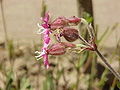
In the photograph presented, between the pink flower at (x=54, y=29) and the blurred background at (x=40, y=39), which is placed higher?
the pink flower at (x=54, y=29)

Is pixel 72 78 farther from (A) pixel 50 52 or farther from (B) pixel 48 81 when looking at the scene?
(A) pixel 50 52

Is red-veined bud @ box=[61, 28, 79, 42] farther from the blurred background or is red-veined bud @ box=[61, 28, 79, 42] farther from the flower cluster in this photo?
the blurred background

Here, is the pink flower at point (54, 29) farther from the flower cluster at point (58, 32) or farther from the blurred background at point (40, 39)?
the blurred background at point (40, 39)

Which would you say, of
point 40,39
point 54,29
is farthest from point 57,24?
point 40,39

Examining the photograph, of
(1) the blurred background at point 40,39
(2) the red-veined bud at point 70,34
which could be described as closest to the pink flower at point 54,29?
(2) the red-veined bud at point 70,34

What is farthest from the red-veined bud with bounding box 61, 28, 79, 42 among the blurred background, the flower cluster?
the blurred background

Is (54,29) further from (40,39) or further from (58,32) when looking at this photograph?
(40,39)

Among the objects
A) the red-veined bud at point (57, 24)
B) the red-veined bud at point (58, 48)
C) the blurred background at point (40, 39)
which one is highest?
the red-veined bud at point (57, 24)
